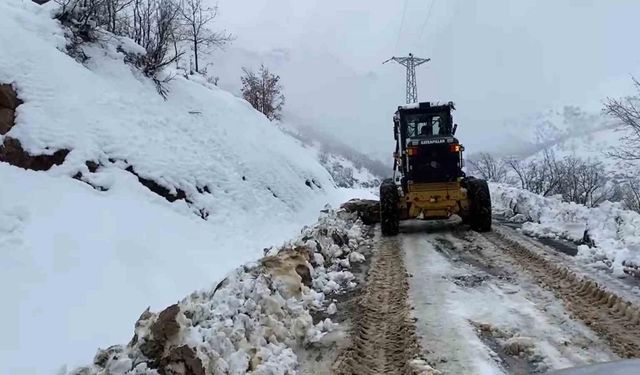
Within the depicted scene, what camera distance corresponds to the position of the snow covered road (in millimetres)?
4477

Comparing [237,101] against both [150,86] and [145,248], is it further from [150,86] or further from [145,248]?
[145,248]

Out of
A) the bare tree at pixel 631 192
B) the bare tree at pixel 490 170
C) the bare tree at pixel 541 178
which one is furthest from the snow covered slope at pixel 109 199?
the bare tree at pixel 490 170

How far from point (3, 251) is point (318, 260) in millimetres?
4204

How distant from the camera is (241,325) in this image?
477cm

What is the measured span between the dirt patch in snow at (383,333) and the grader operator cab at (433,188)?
433 cm

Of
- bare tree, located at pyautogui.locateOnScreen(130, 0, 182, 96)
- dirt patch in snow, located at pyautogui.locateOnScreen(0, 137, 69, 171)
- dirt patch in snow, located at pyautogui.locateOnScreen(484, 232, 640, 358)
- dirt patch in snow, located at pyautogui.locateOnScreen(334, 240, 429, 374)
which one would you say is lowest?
dirt patch in snow, located at pyautogui.locateOnScreen(334, 240, 429, 374)

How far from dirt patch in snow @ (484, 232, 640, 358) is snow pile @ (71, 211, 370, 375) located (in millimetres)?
2561

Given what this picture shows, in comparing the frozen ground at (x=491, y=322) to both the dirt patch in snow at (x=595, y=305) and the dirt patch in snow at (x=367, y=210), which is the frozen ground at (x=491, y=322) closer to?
the dirt patch in snow at (x=595, y=305)

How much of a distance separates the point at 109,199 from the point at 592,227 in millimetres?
8480

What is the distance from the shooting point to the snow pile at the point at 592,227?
772 cm

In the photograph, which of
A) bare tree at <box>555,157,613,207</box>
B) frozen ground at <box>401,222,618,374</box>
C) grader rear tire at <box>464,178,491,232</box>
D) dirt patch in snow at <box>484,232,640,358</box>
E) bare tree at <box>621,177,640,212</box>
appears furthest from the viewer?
bare tree at <box>555,157,613,207</box>

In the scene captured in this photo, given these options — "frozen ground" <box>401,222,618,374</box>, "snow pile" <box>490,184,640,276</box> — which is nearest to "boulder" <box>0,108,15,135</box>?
"frozen ground" <box>401,222,618,374</box>

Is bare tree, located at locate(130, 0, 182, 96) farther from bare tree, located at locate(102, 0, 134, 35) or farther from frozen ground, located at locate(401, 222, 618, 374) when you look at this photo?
frozen ground, located at locate(401, 222, 618, 374)

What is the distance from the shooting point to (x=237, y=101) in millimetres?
18922
